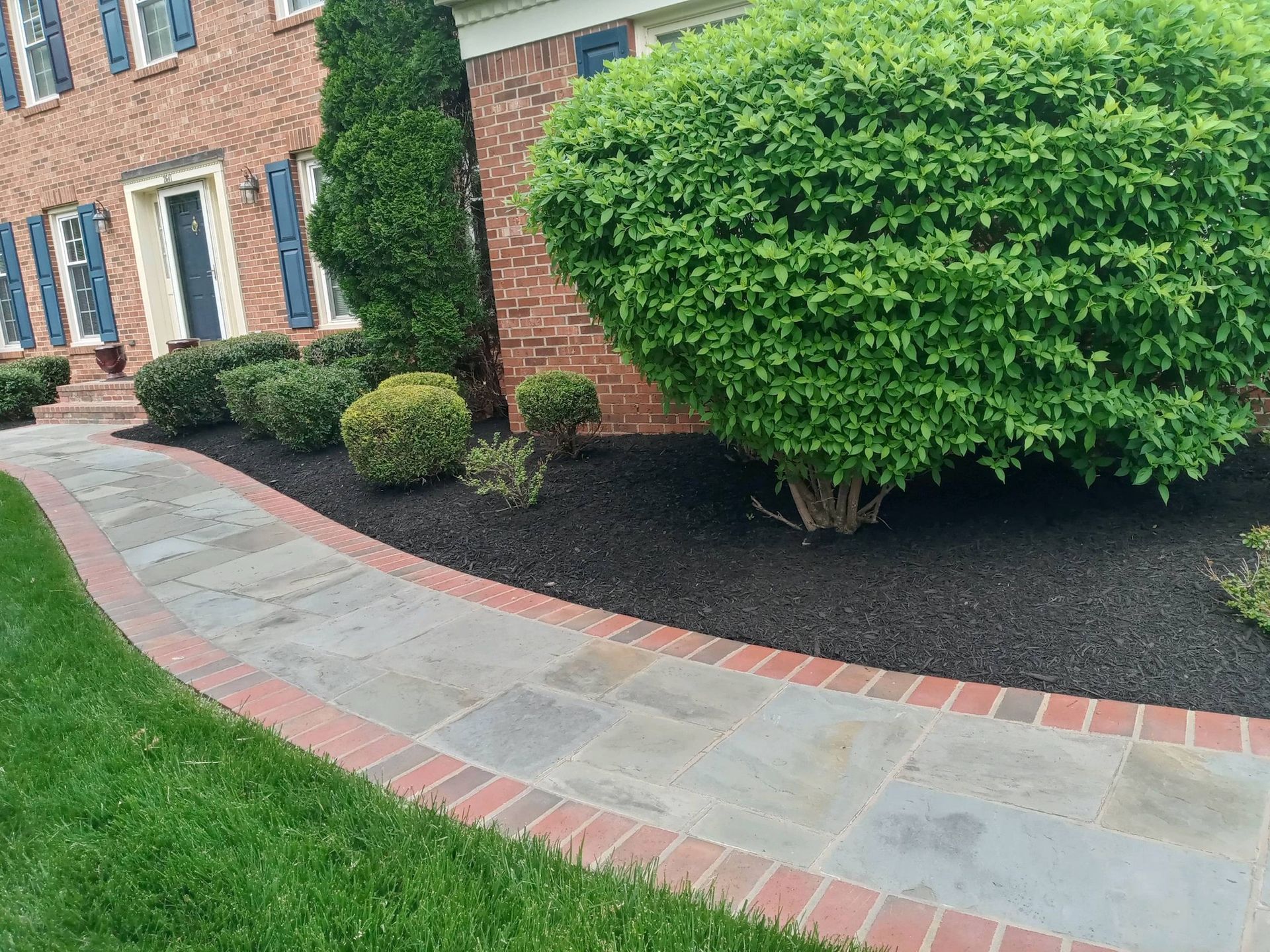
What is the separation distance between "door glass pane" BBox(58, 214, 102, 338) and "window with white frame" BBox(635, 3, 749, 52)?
11128 millimetres

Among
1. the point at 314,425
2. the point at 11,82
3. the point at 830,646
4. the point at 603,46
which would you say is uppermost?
the point at 11,82

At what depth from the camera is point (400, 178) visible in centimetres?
751

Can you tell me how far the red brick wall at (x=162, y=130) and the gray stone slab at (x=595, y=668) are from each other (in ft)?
27.2

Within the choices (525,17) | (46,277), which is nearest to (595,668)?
(525,17)

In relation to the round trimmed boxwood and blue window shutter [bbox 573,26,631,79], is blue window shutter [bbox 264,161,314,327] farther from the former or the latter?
blue window shutter [bbox 573,26,631,79]

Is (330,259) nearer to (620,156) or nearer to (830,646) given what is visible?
(620,156)

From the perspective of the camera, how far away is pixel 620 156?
13.4 feet

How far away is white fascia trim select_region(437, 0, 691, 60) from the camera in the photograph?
619cm

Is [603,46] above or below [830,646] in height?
above

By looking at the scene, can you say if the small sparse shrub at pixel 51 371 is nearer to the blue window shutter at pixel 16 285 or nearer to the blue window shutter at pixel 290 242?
the blue window shutter at pixel 16 285

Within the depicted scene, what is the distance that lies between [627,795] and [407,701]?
1.09 m

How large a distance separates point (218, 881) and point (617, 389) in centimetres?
Result: 486

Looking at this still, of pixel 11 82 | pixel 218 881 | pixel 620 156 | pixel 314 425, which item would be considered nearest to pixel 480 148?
pixel 314 425

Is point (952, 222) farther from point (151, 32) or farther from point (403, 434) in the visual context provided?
point (151, 32)
